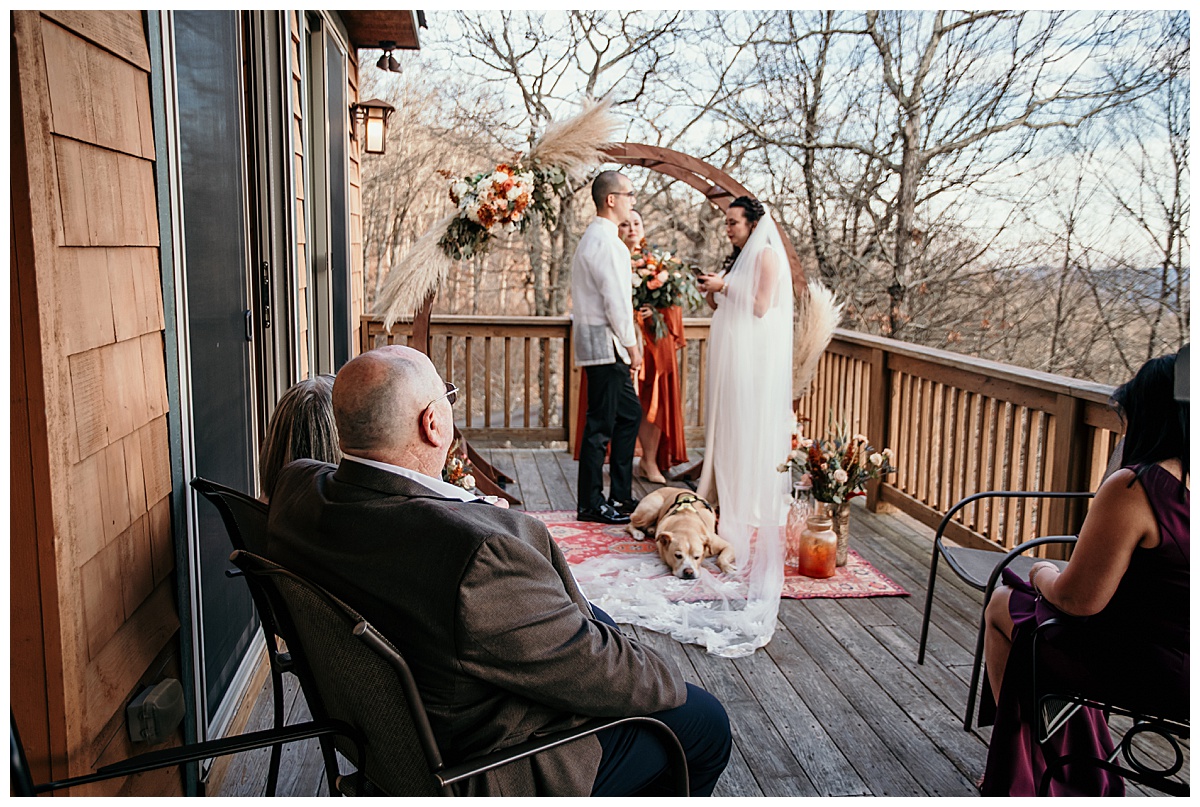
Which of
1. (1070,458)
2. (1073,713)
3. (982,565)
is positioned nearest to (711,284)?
(1070,458)

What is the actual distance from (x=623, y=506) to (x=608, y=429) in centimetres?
48

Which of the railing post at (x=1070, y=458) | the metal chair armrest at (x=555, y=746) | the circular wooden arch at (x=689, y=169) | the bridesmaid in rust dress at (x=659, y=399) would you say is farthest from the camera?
the bridesmaid in rust dress at (x=659, y=399)

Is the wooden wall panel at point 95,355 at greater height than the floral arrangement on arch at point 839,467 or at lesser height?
greater

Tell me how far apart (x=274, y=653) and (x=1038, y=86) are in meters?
9.56

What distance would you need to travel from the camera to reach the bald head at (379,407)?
166cm

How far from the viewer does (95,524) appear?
1501mm

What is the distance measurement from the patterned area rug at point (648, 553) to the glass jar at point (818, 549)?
0.13 ft

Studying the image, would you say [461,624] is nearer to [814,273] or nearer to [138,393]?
[138,393]

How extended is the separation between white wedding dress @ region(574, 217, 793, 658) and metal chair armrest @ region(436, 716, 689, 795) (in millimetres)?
1997

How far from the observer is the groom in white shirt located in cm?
479

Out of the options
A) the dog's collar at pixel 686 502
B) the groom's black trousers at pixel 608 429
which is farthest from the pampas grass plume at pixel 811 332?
the dog's collar at pixel 686 502

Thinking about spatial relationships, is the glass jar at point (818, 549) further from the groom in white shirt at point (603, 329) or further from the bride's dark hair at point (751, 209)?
the bride's dark hair at point (751, 209)

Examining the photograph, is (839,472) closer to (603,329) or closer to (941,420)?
(941,420)

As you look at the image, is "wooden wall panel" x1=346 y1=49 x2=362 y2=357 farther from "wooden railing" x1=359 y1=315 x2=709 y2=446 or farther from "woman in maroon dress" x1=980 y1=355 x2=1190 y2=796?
"woman in maroon dress" x1=980 y1=355 x2=1190 y2=796
